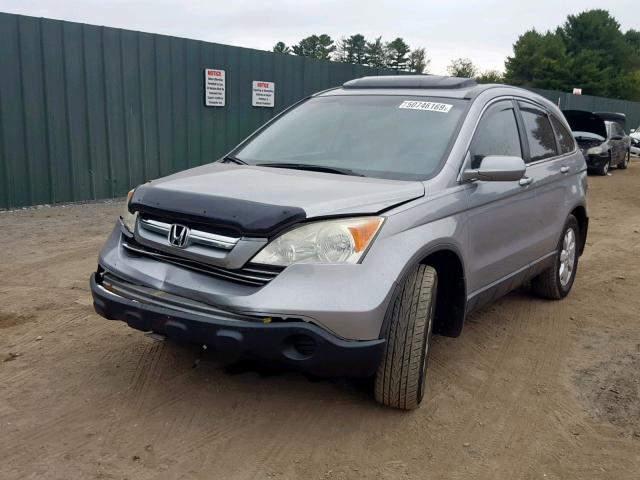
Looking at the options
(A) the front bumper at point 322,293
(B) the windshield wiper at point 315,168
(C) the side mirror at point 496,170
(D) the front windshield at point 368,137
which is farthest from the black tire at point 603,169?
(A) the front bumper at point 322,293

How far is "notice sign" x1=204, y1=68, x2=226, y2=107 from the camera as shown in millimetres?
11742

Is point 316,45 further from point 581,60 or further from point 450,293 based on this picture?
point 450,293

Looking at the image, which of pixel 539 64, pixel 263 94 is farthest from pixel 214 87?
pixel 539 64

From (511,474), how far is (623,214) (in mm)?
9643

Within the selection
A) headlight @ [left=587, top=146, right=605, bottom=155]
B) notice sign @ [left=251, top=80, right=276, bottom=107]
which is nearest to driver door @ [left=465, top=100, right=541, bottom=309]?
notice sign @ [left=251, top=80, right=276, bottom=107]

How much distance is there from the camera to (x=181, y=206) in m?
3.19

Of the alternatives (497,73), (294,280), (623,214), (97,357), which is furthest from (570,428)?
(497,73)

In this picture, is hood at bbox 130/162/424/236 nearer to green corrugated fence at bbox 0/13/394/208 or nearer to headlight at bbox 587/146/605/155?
green corrugated fence at bbox 0/13/394/208

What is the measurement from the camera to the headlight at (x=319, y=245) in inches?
117

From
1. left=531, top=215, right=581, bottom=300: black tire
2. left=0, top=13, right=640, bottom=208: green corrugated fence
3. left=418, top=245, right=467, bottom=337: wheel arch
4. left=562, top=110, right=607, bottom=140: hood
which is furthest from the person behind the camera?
left=562, top=110, right=607, bottom=140: hood

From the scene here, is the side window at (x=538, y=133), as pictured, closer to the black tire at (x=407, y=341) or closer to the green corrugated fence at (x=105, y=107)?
the black tire at (x=407, y=341)

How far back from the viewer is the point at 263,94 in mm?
12797

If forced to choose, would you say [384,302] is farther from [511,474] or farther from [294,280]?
[511,474]

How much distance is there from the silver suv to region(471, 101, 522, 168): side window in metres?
0.02
